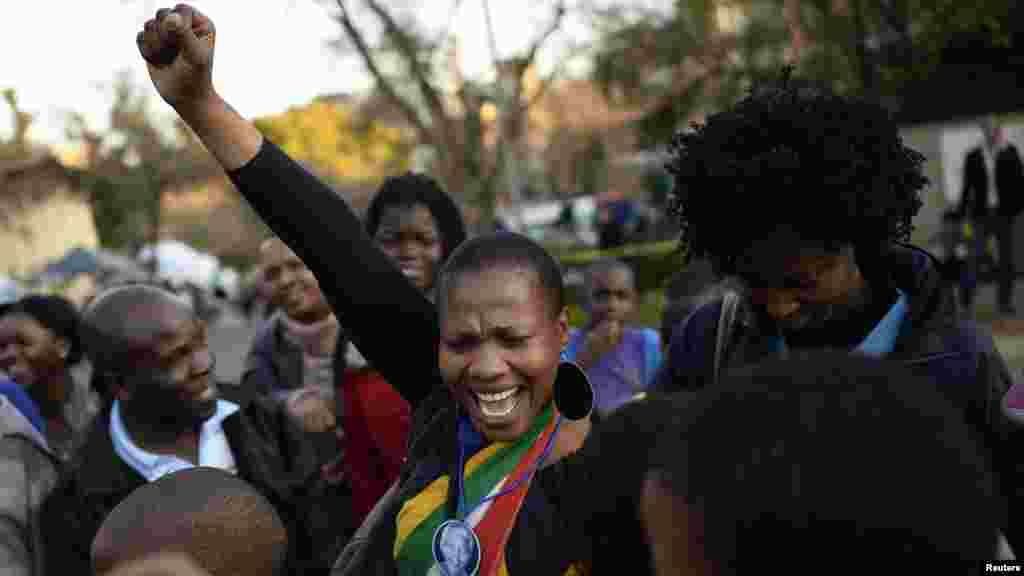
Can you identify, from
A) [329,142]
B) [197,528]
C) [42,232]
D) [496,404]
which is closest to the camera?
[197,528]

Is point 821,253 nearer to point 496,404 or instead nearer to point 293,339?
point 496,404

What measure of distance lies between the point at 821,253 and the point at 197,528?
124cm

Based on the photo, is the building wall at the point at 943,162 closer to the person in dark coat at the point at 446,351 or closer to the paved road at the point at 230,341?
the paved road at the point at 230,341

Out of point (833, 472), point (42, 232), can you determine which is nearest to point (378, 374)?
point (833, 472)

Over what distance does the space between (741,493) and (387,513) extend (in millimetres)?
1212

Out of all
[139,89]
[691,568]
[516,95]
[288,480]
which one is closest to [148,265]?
[139,89]

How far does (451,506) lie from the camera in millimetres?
2242

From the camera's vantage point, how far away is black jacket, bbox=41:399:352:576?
315 cm

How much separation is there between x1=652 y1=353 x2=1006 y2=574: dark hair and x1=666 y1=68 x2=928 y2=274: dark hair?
40.4 inches

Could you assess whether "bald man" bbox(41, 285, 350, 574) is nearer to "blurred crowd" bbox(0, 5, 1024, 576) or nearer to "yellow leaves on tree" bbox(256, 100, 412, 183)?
"blurred crowd" bbox(0, 5, 1024, 576)

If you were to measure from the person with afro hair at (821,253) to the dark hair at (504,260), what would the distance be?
0.29 meters

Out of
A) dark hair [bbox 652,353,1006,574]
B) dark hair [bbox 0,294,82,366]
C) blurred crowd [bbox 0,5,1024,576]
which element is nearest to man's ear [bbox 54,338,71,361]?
dark hair [bbox 0,294,82,366]

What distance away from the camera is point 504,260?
2.47 m

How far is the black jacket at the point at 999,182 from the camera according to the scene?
1228cm
